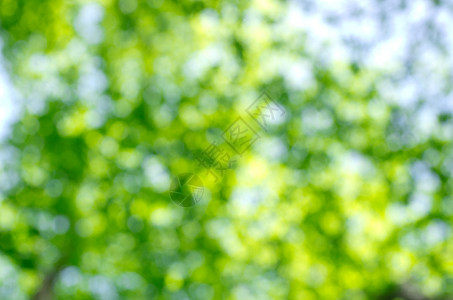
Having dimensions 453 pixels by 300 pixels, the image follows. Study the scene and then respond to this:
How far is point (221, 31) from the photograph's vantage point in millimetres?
8922

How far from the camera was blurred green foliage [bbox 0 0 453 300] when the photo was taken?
894 cm

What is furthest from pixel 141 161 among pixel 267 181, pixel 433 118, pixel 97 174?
pixel 433 118

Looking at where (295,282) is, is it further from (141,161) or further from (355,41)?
(355,41)

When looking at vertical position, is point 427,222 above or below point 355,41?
below

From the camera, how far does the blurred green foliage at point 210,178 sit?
8938 millimetres

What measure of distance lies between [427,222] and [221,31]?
18.0 feet

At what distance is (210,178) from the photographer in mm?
8492
